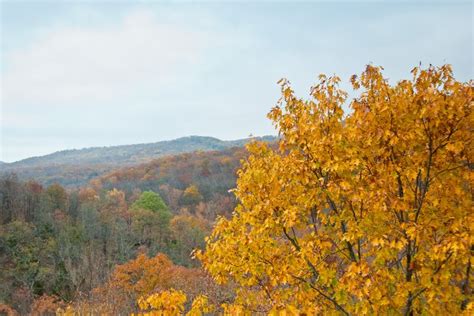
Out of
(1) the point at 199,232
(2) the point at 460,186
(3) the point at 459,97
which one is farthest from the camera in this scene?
(1) the point at 199,232

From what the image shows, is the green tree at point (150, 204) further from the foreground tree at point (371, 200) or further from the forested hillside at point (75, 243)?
the foreground tree at point (371, 200)

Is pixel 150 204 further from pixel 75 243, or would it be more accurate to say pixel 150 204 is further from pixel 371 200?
pixel 371 200

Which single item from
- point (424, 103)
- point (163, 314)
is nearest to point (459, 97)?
point (424, 103)

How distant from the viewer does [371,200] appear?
6215 mm

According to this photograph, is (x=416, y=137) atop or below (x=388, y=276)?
atop

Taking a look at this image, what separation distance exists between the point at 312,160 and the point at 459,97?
2326mm

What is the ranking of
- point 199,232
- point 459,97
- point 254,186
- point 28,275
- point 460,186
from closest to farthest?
point 459,97, point 460,186, point 254,186, point 28,275, point 199,232

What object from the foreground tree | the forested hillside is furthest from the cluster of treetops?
the forested hillside

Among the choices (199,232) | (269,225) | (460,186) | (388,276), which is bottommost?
(199,232)

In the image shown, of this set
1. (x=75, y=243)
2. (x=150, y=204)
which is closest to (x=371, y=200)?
(x=75, y=243)

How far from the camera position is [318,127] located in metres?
6.84

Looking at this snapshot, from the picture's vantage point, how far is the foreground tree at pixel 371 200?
599cm

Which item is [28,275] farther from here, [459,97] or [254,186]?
[459,97]

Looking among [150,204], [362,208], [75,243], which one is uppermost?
[362,208]
